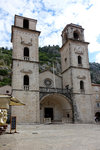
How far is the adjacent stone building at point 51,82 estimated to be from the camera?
721 inches

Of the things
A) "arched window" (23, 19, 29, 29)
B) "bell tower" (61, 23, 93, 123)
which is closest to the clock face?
"bell tower" (61, 23, 93, 123)

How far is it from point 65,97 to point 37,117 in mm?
5153

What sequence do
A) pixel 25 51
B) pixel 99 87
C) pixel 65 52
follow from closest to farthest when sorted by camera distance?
pixel 25 51
pixel 65 52
pixel 99 87

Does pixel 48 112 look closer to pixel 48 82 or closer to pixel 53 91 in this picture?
pixel 53 91

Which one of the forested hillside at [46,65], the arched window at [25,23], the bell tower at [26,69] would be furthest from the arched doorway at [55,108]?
the forested hillside at [46,65]

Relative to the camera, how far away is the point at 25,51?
69.9ft

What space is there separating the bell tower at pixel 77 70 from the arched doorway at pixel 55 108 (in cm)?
162

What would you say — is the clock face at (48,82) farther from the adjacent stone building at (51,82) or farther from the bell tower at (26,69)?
A: the bell tower at (26,69)

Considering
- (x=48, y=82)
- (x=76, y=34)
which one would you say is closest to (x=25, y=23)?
(x=76, y=34)

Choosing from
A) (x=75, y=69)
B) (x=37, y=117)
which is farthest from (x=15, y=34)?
(x=37, y=117)

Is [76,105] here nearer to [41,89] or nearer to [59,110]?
[59,110]

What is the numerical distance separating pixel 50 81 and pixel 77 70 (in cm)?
492

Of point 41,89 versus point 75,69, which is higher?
point 75,69

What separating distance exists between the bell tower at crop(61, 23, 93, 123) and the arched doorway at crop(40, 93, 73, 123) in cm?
162
